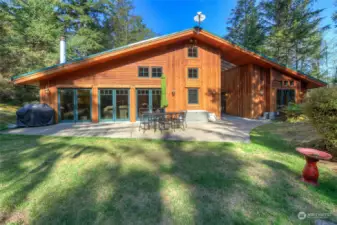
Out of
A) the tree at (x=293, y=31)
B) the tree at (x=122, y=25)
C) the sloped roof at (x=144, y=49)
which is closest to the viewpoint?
the sloped roof at (x=144, y=49)

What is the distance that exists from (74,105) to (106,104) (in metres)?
1.72

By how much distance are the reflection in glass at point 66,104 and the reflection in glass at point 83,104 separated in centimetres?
36

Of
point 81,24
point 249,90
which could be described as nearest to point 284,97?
point 249,90

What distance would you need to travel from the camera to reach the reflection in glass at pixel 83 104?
8922 mm

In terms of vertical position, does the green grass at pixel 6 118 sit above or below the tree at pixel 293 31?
below

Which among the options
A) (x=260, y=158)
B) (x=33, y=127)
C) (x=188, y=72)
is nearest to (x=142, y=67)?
(x=188, y=72)

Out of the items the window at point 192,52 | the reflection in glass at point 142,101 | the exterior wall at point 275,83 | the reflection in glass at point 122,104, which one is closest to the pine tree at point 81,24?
the reflection in glass at point 122,104

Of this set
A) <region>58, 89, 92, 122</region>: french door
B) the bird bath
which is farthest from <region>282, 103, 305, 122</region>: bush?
<region>58, 89, 92, 122</region>: french door

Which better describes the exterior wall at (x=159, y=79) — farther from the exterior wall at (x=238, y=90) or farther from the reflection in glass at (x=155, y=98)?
the exterior wall at (x=238, y=90)

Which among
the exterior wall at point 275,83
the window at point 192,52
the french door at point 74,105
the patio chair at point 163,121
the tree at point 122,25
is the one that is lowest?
the patio chair at point 163,121

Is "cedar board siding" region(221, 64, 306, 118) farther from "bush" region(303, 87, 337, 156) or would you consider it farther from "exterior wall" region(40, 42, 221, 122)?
"bush" region(303, 87, 337, 156)

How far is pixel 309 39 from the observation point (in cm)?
1530

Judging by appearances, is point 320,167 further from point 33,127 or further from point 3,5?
point 3,5

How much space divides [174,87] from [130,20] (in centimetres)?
1566
